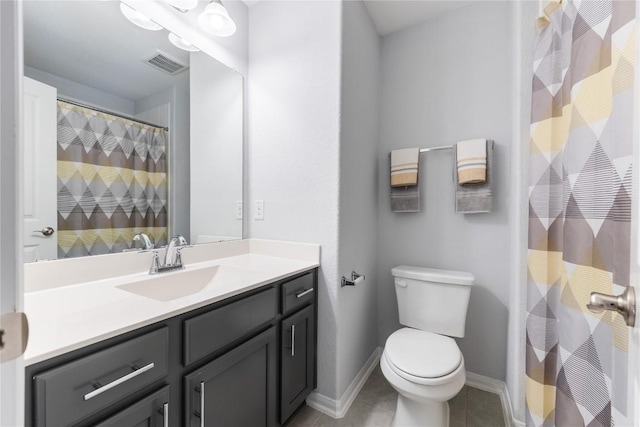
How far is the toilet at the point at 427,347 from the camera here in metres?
1.18

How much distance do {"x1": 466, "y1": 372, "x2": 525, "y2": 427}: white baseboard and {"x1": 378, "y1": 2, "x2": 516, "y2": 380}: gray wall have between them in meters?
0.03

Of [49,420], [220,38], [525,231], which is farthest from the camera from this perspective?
[220,38]

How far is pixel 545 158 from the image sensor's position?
0.97m

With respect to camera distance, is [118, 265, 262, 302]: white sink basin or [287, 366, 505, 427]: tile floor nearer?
[118, 265, 262, 302]: white sink basin

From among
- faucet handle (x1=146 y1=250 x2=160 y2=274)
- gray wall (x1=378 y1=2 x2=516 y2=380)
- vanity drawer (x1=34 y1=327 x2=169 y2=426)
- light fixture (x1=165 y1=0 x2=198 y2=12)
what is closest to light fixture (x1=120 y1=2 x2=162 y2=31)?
light fixture (x1=165 y1=0 x2=198 y2=12)

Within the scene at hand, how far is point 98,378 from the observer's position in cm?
63

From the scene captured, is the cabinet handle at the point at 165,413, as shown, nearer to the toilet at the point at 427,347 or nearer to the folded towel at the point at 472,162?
the toilet at the point at 427,347

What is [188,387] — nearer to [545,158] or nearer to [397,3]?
[545,158]

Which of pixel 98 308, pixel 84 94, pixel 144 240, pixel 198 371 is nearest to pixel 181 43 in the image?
pixel 84 94

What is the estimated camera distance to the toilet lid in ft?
3.91

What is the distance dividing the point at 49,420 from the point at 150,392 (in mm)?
216

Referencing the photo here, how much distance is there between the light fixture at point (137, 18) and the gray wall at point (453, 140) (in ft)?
4.87

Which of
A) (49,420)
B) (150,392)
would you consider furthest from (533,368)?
(49,420)

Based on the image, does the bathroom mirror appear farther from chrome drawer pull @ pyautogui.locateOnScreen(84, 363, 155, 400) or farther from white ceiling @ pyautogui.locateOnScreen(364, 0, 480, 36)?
white ceiling @ pyautogui.locateOnScreen(364, 0, 480, 36)
